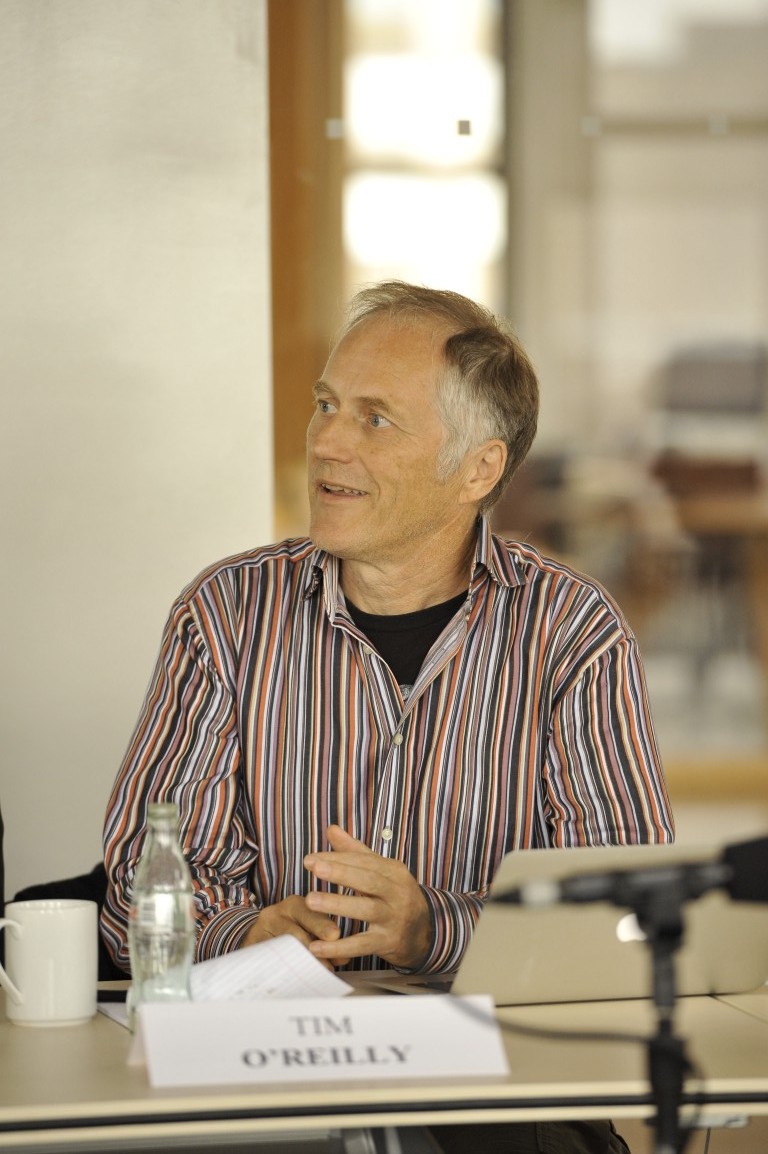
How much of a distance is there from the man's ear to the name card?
1059 mm

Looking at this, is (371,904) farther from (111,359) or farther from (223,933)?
(111,359)

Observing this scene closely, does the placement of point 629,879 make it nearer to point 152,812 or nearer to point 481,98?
point 152,812

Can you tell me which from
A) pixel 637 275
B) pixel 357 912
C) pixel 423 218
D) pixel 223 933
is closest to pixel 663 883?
pixel 357 912

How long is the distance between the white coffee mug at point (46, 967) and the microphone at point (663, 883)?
26.6 inches

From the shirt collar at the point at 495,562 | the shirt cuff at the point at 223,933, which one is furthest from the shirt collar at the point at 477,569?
the shirt cuff at the point at 223,933

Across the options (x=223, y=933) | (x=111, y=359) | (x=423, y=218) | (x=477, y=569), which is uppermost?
(x=423, y=218)

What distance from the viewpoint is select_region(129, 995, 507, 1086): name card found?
1.29 metres

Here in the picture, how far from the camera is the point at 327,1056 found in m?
1.31

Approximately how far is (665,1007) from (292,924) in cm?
81

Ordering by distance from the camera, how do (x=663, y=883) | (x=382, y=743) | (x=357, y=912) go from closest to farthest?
(x=663, y=883), (x=357, y=912), (x=382, y=743)

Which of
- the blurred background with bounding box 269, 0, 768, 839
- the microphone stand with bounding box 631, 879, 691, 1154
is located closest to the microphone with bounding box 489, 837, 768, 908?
the microphone stand with bounding box 631, 879, 691, 1154

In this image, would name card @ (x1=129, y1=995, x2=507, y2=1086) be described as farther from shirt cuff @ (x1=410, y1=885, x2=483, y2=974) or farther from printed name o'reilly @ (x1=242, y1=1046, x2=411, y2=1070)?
shirt cuff @ (x1=410, y1=885, x2=483, y2=974)

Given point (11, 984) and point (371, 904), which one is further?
point (371, 904)

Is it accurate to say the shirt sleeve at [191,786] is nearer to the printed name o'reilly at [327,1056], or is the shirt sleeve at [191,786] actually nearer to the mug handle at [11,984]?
the mug handle at [11,984]
